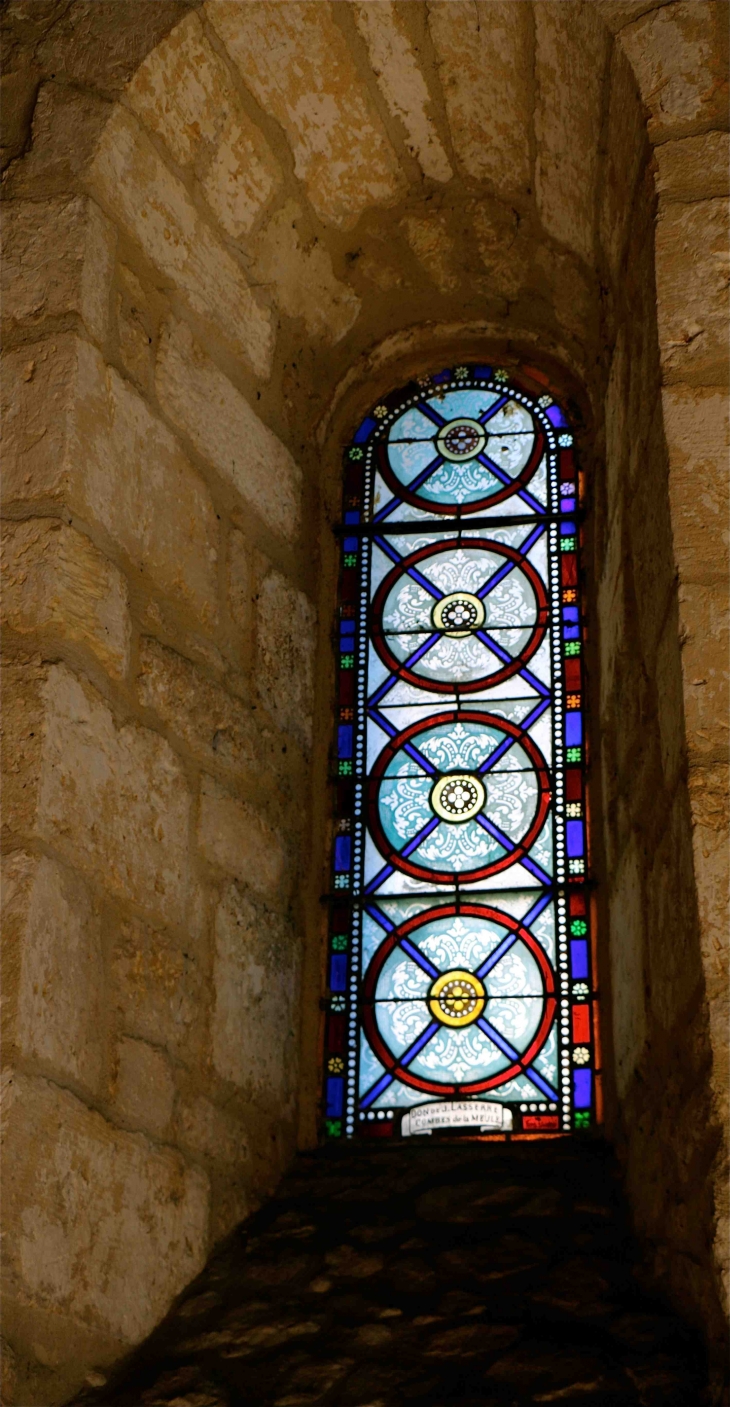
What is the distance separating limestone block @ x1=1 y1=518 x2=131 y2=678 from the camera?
267 cm

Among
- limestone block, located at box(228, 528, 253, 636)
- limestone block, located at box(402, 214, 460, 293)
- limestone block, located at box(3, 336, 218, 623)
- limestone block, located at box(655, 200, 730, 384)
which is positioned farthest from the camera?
limestone block, located at box(402, 214, 460, 293)

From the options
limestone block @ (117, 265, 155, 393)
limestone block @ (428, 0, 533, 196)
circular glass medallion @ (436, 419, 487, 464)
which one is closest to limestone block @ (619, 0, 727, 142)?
limestone block @ (428, 0, 533, 196)

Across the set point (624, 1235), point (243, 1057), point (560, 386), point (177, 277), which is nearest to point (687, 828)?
point (624, 1235)

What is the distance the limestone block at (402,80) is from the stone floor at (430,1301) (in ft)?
6.82

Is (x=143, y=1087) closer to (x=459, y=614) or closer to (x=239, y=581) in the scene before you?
(x=239, y=581)

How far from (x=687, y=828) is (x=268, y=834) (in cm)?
115

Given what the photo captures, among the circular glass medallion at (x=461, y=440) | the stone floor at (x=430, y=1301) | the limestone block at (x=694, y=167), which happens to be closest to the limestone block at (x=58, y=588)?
the stone floor at (x=430, y=1301)

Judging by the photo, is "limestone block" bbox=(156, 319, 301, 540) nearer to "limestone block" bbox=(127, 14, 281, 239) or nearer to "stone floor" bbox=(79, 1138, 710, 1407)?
"limestone block" bbox=(127, 14, 281, 239)

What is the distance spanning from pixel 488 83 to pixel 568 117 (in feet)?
0.71

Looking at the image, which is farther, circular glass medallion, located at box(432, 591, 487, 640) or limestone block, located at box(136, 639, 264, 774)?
circular glass medallion, located at box(432, 591, 487, 640)

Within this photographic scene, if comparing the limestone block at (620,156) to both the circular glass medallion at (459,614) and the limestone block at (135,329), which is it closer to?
the circular glass medallion at (459,614)

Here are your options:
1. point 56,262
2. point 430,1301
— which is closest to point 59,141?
point 56,262

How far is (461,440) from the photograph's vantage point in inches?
154

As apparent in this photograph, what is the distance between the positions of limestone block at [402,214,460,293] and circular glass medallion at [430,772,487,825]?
119cm
